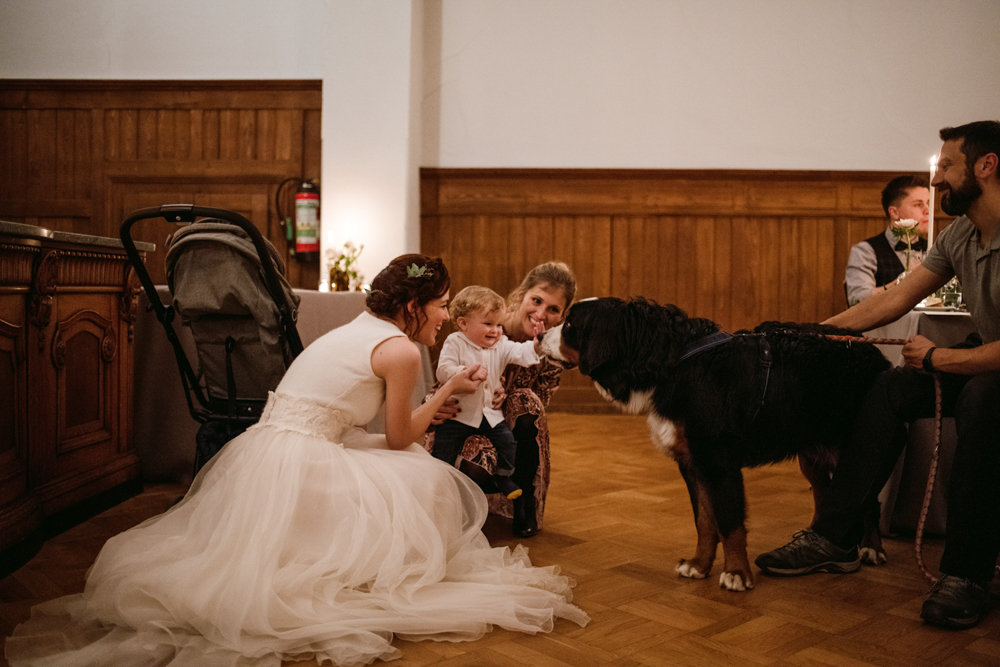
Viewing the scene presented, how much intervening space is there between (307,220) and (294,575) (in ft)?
16.0

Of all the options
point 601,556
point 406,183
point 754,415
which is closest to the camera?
point 754,415

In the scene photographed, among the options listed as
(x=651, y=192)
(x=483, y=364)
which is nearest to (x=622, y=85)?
(x=651, y=192)

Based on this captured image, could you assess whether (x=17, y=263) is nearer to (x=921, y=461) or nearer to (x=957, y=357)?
(x=957, y=357)

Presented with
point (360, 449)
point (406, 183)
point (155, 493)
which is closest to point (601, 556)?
point (360, 449)

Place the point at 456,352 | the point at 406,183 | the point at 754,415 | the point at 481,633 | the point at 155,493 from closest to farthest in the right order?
the point at 481,633 < the point at 754,415 < the point at 456,352 < the point at 155,493 < the point at 406,183

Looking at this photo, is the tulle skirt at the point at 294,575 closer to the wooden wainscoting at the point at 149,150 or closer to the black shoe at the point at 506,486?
the black shoe at the point at 506,486

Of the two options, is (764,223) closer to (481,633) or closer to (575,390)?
(575,390)

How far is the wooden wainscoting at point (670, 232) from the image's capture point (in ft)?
20.5

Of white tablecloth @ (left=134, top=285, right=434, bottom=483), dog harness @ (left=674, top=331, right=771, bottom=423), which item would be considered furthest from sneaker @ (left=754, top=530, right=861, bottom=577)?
white tablecloth @ (left=134, top=285, right=434, bottom=483)

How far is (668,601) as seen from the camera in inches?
82.0

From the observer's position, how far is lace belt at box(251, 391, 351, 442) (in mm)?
2039

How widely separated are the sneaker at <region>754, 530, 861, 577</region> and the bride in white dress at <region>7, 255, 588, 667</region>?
65 cm

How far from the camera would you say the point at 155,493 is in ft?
11.0

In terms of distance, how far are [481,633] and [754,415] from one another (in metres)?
0.95
